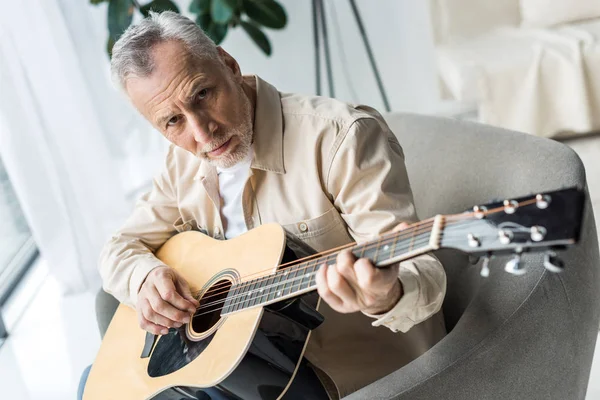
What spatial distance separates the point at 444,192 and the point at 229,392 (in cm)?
63

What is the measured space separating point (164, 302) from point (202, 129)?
35 centimetres

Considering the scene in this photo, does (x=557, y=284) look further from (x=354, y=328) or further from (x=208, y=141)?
(x=208, y=141)

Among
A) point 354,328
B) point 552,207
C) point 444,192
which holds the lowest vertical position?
point 354,328

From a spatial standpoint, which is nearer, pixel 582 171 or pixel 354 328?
pixel 582 171

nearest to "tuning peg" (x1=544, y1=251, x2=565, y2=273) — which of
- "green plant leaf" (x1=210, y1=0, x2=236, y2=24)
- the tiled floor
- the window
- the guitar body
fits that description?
the guitar body

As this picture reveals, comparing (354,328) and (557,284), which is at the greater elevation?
(557,284)

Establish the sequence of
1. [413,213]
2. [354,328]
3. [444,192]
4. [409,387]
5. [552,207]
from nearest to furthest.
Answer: [552,207]
[409,387]
[413,213]
[354,328]
[444,192]

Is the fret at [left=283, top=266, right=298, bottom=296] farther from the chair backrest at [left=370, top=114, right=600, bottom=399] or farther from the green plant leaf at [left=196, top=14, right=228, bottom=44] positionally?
the green plant leaf at [left=196, top=14, right=228, bottom=44]

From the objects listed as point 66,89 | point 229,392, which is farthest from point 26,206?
point 229,392

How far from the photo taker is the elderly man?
1.26m

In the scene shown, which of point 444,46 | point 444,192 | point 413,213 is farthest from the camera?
point 444,46

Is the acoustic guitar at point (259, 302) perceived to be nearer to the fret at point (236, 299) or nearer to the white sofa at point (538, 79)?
the fret at point (236, 299)

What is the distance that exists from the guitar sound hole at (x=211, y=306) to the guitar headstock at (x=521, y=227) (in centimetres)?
56

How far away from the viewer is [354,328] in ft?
4.41
